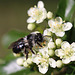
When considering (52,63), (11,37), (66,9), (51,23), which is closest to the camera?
(52,63)

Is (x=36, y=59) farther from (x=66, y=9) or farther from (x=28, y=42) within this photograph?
(x=66, y=9)

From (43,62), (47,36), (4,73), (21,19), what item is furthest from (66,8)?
(21,19)

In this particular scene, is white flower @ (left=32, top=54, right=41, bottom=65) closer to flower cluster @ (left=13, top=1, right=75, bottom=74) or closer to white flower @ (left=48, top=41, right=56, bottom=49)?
flower cluster @ (left=13, top=1, right=75, bottom=74)

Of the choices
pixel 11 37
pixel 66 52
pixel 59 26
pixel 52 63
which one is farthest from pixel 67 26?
pixel 11 37

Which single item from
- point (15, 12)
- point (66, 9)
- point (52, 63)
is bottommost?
point (52, 63)

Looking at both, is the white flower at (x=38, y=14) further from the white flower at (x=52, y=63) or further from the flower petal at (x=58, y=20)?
the white flower at (x=52, y=63)

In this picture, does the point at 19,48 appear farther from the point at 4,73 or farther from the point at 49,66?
the point at 4,73

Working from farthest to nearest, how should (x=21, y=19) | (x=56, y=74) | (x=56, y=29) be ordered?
(x=21, y=19), (x=56, y=74), (x=56, y=29)
